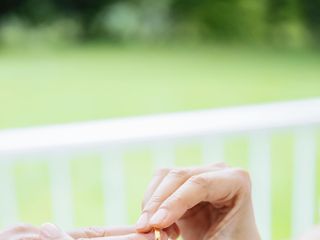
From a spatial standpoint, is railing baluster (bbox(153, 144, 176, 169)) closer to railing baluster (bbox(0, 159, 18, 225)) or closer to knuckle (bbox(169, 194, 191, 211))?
railing baluster (bbox(0, 159, 18, 225))

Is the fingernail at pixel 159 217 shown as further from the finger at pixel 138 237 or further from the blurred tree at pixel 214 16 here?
the blurred tree at pixel 214 16

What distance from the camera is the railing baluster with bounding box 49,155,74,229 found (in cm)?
151

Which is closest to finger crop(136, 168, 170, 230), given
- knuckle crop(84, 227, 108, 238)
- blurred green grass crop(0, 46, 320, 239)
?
knuckle crop(84, 227, 108, 238)

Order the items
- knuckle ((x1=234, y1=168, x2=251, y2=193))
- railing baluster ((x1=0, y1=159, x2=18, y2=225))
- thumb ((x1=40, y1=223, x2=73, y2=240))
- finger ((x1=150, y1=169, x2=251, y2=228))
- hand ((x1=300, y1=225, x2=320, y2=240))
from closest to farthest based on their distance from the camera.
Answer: hand ((x1=300, y1=225, x2=320, y2=240)) < thumb ((x1=40, y1=223, x2=73, y2=240)) < finger ((x1=150, y1=169, x2=251, y2=228)) < knuckle ((x1=234, y1=168, x2=251, y2=193)) < railing baluster ((x1=0, y1=159, x2=18, y2=225))

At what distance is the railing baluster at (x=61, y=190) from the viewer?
151 centimetres

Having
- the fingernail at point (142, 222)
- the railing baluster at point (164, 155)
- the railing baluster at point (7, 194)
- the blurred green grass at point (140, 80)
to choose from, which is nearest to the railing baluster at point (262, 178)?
the railing baluster at point (164, 155)

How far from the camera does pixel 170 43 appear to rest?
18.9 feet

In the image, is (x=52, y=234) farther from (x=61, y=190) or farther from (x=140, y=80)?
(x=140, y=80)

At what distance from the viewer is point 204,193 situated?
93 cm

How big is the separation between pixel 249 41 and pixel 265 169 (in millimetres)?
4226

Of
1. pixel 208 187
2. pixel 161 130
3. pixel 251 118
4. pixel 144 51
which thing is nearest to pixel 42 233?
pixel 208 187

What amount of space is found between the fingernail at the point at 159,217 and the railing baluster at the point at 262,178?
0.79 meters

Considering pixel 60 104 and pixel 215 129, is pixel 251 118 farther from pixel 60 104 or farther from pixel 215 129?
pixel 60 104

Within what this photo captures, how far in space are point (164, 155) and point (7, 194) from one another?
0.38 metres
